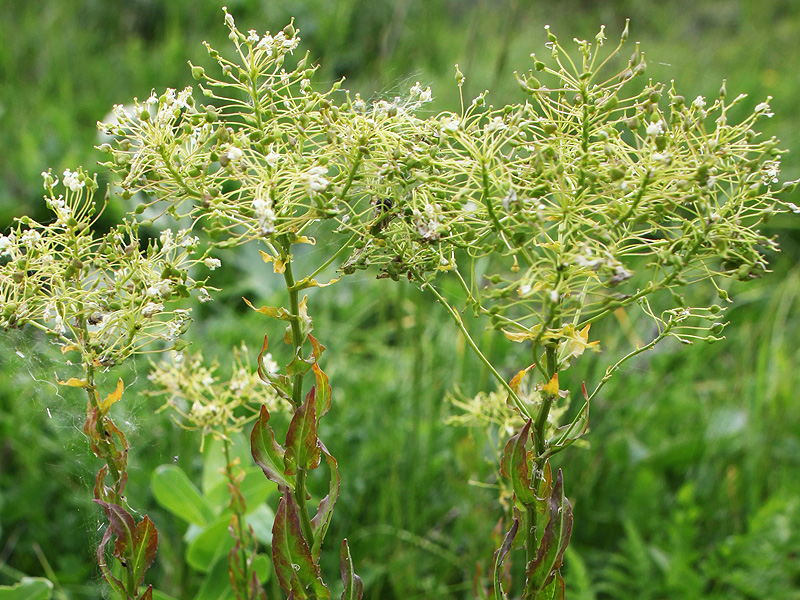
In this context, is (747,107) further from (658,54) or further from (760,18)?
(760,18)

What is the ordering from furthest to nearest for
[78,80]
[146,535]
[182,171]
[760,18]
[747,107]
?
[760,18] < [747,107] < [78,80] < [146,535] < [182,171]

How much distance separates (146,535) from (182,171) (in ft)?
1.39

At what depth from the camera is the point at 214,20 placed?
490cm

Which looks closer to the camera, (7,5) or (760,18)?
(7,5)

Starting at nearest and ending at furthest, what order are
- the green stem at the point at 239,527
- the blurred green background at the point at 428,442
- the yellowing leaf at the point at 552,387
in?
the yellowing leaf at the point at 552,387, the green stem at the point at 239,527, the blurred green background at the point at 428,442

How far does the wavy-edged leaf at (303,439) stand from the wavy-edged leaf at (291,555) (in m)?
0.04

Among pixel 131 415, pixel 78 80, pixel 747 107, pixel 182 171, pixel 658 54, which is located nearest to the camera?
pixel 182 171

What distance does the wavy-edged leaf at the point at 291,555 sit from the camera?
77 centimetres

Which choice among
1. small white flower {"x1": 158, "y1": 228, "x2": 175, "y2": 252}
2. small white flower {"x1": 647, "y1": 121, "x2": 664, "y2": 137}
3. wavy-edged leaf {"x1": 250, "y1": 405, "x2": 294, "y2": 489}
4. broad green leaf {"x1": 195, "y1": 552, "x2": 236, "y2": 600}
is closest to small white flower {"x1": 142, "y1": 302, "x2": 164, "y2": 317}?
small white flower {"x1": 158, "y1": 228, "x2": 175, "y2": 252}

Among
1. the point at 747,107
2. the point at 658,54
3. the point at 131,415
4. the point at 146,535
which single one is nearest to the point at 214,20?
the point at 658,54

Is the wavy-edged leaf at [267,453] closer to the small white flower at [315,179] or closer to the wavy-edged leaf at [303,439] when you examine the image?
the wavy-edged leaf at [303,439]

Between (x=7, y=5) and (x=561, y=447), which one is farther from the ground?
(x=7, y=5)

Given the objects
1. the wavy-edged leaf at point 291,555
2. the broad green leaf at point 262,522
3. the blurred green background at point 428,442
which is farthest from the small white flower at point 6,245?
the broad green leaf at point 262,522

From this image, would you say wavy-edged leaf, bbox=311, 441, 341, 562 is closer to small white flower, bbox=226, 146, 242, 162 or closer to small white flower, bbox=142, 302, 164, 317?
small white flower, bbox=142, 302, 164, 317
